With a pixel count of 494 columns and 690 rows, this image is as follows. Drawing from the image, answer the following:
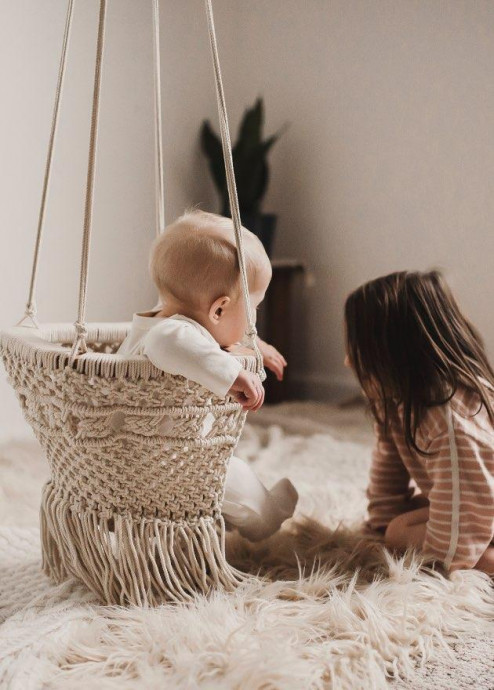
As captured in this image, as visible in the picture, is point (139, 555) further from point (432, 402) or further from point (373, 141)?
point (373, 141)

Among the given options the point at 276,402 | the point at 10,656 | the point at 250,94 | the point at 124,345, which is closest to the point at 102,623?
the point at 10,656

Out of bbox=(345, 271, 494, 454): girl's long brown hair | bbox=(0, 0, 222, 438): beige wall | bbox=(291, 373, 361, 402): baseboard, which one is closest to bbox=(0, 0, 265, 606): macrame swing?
bbox=(345, 271, 494, 454): girl's long brown hair

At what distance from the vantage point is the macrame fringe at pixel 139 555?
938 millimetres

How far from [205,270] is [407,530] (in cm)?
51

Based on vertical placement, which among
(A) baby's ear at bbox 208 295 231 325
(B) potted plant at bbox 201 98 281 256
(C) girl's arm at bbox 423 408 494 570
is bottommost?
(C) girl's arm at bbox 423 408 494 570

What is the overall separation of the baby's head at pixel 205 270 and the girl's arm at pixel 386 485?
36 centimetres

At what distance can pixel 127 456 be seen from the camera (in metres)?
0.91

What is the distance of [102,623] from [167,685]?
0.15m

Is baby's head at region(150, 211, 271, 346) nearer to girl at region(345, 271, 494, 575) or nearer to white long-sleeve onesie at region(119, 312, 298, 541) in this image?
white long-sleeve onesie at region(119, 312, 298, 541)

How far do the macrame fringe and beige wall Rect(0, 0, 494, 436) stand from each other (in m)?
0.95

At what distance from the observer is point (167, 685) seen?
0.77 m

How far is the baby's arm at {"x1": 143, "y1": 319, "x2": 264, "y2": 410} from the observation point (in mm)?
850

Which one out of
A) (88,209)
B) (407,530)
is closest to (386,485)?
(407,530)

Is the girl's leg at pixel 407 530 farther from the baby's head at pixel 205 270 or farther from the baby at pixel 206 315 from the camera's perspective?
the baby's head at pixel 205 270
